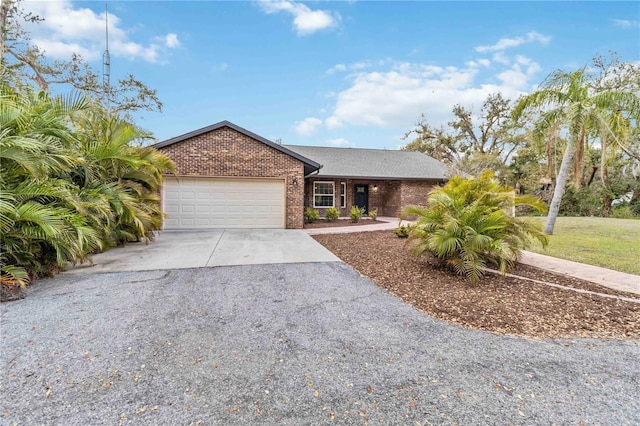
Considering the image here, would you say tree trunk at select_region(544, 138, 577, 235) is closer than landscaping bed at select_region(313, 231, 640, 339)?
No

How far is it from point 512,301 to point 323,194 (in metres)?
12.3

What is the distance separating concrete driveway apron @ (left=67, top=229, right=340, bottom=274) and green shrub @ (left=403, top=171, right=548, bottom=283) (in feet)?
6.87

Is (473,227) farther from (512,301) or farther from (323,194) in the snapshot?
(323,194)

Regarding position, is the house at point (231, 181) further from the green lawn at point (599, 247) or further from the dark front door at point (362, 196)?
the green lawn at point (599, 247)

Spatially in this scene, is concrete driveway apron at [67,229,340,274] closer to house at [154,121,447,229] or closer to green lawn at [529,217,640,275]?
house at [154,121,447,229]

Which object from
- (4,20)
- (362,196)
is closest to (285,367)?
(362,196)

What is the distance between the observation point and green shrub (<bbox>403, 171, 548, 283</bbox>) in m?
4.64

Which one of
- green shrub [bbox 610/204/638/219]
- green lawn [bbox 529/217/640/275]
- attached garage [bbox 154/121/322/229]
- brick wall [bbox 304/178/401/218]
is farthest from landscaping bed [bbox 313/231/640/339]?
green shrub [bbox 610/204/638/219]

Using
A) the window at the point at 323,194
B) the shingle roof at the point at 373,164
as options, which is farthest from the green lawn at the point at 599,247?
the window at the point at 323,194

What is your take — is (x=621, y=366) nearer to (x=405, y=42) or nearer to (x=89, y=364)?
(x=89, y=364)

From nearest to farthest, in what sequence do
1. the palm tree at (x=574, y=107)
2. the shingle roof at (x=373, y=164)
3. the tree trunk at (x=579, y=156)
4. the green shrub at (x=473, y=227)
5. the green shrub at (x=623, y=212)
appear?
the green shrub at (x=473, y=227), the palm tree at (x=574, y=107), the tree trunk at (x=579, y=156), the shingle roof at (x=373, y=164), the green shrub at (x=623, y=212)

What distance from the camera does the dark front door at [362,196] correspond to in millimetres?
16734

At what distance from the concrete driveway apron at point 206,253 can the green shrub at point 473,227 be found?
209cm

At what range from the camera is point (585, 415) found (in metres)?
1.86
